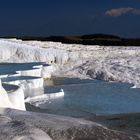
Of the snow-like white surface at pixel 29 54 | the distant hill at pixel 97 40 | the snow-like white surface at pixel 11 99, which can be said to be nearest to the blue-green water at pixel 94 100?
the snow-like white surface at pixel 11 99

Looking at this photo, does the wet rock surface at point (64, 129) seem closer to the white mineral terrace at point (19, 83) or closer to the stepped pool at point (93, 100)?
the white mineral terrace at point (19, 83)

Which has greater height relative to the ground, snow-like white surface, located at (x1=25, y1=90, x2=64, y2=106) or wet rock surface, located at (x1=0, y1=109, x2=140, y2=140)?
wet rock surface, located at (x1=0, y1=109, x2=140, y2=140)

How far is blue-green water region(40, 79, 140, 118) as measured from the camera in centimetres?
1052

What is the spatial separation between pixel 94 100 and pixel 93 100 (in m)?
0.03

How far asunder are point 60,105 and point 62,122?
214 inches

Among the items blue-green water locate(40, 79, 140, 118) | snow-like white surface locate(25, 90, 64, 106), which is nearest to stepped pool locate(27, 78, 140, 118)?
blue-green water locate(40, 79, 140, 118)

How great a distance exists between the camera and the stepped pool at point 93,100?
Result: 1051 centimetres

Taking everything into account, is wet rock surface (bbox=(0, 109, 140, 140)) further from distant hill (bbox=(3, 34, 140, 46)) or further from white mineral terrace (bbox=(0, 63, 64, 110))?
distant hill (bbox=(3, 34, 140, 46))

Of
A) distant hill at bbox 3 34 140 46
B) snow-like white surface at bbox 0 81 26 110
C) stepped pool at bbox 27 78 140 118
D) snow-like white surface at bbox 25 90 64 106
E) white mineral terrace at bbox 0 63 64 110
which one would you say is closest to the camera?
snow-like white surface at bbox 0 81 26 110

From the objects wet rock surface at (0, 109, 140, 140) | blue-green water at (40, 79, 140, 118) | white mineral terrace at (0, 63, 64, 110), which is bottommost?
blue-green water at (40, 79, 140, 118)

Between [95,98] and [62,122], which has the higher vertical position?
[62,122]

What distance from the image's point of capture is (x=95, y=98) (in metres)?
12.4

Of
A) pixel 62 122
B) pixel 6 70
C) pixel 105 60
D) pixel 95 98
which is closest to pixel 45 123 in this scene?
pixel 62 122

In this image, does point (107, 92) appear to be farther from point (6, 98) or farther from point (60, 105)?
point (6, 98)
